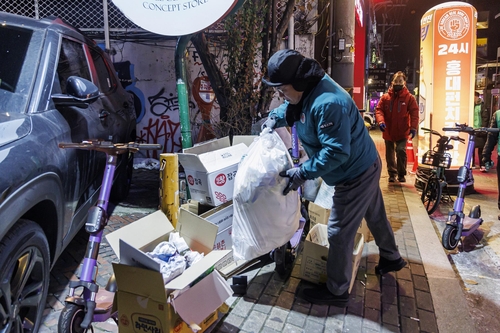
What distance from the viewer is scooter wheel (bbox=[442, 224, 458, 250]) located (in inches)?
160

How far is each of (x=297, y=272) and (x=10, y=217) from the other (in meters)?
2.36

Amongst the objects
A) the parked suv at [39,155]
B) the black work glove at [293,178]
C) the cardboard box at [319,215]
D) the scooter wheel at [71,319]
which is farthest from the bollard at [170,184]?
the cardboard box at [319,215]

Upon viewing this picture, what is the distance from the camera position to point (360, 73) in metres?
13.0

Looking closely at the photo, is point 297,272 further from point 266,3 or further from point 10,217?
point 266,3

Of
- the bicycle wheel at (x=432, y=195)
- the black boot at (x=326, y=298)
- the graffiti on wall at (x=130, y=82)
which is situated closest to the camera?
the black boot at (x=326, y=298)

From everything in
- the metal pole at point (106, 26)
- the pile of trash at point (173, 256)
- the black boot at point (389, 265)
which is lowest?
the black boot at point (389, 265)

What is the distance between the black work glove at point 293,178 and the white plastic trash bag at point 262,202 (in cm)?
6

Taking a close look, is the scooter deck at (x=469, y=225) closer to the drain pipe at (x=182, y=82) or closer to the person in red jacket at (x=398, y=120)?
the person in red jacket at (x=398, y=120)

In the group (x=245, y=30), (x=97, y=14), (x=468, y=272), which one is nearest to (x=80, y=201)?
(x=245, y=30)

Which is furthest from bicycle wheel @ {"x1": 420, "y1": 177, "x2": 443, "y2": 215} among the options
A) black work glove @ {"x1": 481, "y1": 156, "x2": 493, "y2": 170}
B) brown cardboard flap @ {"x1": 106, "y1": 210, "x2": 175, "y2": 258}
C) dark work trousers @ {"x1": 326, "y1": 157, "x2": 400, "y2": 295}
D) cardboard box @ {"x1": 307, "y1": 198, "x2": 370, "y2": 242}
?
brown cardboard flap @ {"x1": 106, "y1": 210, "x2": 175, "y2": 258}

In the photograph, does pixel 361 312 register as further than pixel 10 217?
Yes

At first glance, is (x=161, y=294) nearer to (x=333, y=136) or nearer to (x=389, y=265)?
(x=333, y=136)

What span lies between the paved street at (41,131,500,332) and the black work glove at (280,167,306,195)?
91 centimetres

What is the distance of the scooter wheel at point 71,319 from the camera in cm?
196
